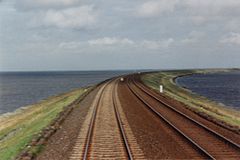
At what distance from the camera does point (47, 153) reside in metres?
16.7

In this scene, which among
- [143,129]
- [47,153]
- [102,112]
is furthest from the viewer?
[102,112]

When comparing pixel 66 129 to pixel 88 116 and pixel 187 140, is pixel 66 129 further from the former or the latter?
pixel 187 140

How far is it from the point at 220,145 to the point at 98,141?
5671 millimetres

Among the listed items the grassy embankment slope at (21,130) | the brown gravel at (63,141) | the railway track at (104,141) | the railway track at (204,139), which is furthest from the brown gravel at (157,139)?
the grassy embankment slope at (21,130)

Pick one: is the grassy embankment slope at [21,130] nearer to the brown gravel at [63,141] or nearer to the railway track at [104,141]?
the brown gravel at [63,141]

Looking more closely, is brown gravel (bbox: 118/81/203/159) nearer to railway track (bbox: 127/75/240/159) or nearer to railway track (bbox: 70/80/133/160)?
railway track (bbox: 127/75/240/159)

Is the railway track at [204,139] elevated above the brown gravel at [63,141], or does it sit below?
above

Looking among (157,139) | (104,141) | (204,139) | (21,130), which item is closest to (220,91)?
(21,130)

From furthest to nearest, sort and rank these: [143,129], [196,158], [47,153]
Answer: [143,129]
[47,153]
[196,158]

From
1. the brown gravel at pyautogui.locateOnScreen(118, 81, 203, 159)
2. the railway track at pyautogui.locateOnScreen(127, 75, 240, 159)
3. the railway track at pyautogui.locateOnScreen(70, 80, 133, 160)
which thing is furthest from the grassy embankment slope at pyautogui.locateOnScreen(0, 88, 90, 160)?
the railway track at pyautogui.locateOnScreen(127, 75, 240, 159)

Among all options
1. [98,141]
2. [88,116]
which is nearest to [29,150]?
[98,141]

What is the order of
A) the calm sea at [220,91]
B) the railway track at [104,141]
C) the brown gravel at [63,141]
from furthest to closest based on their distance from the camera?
the calm sea at [220,91], the brown gravel at [63,141], the railway track at [104,141]

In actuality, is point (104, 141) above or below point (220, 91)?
above

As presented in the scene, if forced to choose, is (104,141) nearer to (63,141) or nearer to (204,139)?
(63,141)
